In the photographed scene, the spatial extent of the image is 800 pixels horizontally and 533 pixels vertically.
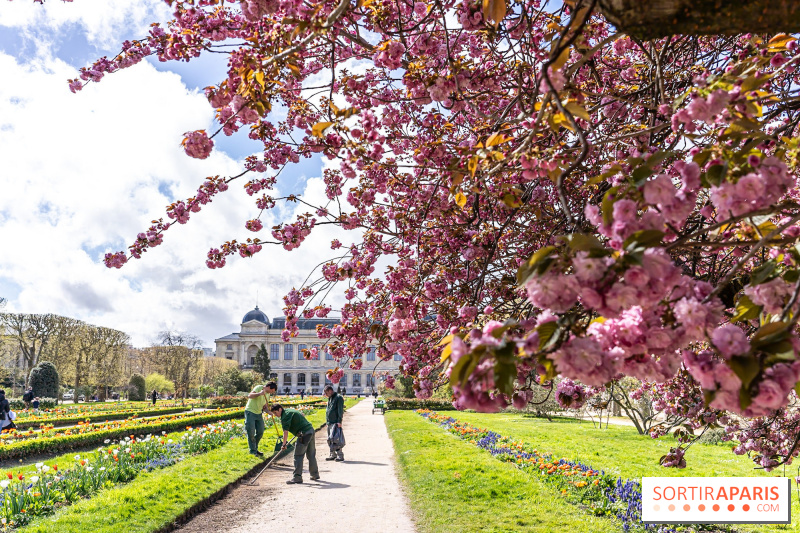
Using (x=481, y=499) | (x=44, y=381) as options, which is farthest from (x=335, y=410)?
(x=44, y=381)

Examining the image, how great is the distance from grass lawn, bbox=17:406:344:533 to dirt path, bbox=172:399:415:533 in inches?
10.7

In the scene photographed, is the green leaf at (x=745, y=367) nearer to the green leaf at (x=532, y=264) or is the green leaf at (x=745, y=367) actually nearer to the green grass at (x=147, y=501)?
the green leaf at (x=532, y=264)

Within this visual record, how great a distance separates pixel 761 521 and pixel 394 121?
5.39 m

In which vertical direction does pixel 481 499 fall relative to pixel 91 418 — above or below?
above

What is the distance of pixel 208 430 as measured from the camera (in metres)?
11.1

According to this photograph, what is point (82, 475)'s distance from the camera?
642 cm

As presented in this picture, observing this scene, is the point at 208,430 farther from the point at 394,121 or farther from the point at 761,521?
the point at 761,521

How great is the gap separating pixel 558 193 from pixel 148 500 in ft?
17.6

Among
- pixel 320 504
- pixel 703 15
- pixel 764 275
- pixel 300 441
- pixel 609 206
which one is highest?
pixel 703 15

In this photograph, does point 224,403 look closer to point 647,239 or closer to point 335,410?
point 335,410

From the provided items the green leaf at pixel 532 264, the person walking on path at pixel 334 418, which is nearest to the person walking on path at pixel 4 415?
the person walking on path at pixel 334 418

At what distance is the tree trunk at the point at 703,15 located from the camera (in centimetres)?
142

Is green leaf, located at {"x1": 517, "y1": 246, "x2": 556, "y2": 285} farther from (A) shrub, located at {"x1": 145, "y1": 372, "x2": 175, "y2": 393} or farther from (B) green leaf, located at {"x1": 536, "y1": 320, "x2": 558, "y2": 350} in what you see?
(A) shrub, located at {"x1": 145, "y1": 372, "x2": 175, "y2": 393}

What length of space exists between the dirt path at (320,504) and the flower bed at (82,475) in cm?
143
